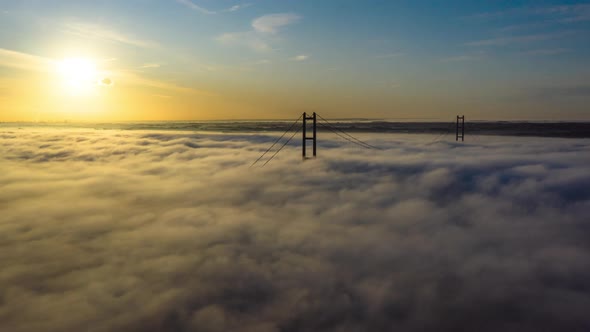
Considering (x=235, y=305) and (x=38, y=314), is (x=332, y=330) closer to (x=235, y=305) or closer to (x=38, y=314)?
(x=235, y=305)

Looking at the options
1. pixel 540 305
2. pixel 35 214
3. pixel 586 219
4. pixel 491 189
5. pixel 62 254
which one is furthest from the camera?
pixel 491 189

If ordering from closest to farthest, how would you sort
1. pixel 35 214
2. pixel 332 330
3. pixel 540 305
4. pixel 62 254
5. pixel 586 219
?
1. pixel 332 330
2. pixel 540 305
3. pixel 62 254
4. pixel 586 219
5. pixel 35 214

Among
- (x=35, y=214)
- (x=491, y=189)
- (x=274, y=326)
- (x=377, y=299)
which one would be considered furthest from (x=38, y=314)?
(x=491, y=189)

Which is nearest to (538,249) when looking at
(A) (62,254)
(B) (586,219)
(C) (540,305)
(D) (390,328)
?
(C) (540,305)

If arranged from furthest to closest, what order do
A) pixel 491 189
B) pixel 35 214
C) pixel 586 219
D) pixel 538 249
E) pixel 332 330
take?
pixel 491 189 < pixel 35 214 < pixel 586 219 < pixel 538 249 < pixel 332 330

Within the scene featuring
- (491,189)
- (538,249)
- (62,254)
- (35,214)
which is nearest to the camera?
(538,249)

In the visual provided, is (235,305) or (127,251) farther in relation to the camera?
(127,251)

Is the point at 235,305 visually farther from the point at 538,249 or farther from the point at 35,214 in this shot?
the point at 35,214

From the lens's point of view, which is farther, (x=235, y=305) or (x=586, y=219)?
(x=586, y=219)
